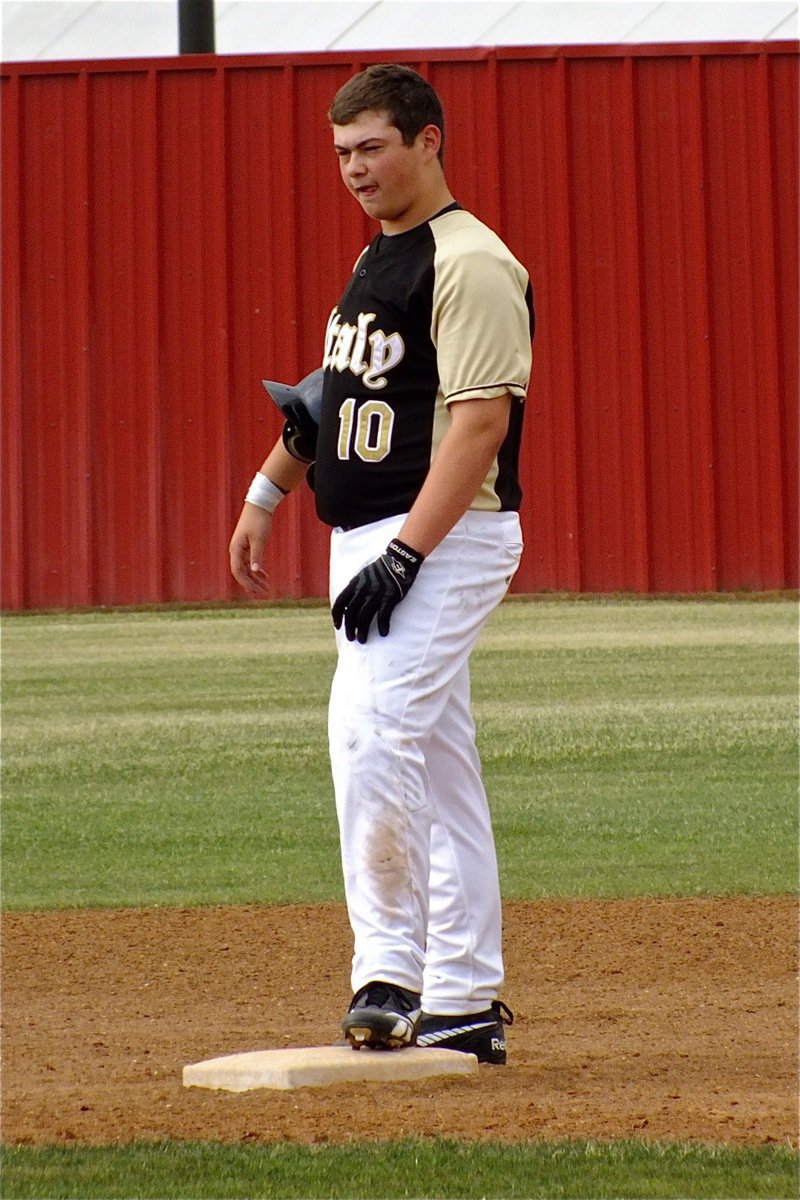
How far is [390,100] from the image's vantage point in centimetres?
401

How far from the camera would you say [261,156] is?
2055 centimetres

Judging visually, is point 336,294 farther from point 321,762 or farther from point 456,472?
point 456,472

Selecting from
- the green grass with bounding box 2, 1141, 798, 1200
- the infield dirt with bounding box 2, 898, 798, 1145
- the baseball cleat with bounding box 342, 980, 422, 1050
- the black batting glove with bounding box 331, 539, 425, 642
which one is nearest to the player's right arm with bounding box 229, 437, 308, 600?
the black batting glove with bounding box 331, 539, 425, 642

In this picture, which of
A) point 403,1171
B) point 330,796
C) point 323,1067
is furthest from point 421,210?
point 330,796

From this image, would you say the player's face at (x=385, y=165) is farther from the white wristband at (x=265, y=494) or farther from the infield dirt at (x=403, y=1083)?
the infield dirt at (x=403, y=1083)

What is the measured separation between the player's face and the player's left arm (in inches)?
19.6

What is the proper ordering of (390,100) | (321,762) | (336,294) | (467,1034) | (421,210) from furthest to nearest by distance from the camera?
(336,294) → (321,762) → (467,1034) → (421,210) → (390,100)

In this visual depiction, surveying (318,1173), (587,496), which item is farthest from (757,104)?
(318,1173)

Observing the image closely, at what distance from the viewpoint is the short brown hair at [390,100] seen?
4.02 metres

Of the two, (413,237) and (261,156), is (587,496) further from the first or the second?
(413,237)

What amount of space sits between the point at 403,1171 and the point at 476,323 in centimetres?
168

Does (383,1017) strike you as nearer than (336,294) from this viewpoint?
Yes

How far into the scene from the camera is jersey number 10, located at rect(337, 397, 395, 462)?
4.04m

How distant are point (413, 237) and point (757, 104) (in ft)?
57.4
